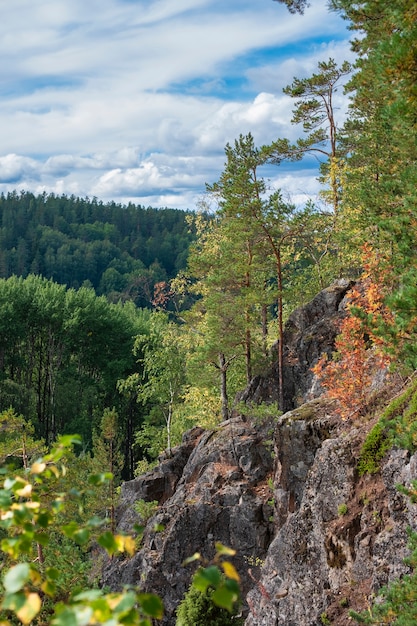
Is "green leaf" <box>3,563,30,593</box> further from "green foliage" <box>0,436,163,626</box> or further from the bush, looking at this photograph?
the bush

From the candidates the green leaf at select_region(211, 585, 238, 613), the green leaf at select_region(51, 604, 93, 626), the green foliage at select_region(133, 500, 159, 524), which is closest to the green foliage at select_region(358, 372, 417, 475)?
the green leaf at select_region(211, 585, 238, 613)

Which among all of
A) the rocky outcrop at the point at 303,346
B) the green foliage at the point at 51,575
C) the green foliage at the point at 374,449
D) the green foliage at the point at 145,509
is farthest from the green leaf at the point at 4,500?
the green foliage at the point at 145,509

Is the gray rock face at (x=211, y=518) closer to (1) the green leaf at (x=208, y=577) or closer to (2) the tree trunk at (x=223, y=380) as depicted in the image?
(2) the tree trunk at (x=223, y=380)

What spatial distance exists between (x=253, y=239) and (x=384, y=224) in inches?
496

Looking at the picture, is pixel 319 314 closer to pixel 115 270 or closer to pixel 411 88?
pixel 411 88

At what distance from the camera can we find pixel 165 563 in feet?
57.3

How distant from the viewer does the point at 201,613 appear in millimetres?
13453

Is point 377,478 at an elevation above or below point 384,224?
below

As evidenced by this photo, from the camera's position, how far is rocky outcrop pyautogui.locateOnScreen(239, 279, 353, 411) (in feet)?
67.0

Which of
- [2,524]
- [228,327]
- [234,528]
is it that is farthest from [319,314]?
[2,524]

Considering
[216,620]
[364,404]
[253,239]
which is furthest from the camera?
[253,239]

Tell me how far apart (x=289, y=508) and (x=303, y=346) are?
750 cm

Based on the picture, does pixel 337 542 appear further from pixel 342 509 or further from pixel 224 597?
pixel 224 597

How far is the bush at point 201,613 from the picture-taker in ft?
43.9
